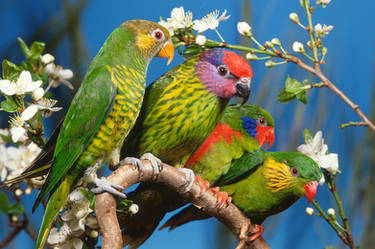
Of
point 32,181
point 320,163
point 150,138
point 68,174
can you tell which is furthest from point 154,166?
point 320,163

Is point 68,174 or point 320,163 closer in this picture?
point 68,174

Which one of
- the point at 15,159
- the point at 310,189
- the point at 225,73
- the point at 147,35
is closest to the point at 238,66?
the point at 225,73

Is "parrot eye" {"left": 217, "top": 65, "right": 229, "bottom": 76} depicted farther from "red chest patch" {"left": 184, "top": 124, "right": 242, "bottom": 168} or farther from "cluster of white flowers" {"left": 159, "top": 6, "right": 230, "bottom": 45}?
"red chest patch" {"left": 184, "top": 124, "right": 242, "bottom": 168}

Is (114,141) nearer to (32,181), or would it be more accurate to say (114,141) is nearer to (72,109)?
(72,109)

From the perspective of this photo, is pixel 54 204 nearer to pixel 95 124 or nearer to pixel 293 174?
pixel 95 124

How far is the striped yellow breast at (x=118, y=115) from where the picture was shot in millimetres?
1126

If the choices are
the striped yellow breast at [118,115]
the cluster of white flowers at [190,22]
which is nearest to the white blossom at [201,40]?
the cluster of white flowers at [190,22]

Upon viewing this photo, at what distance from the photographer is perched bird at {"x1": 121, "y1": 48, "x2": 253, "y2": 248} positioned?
1258 millimetres

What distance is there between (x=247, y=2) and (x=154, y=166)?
1.84 metres

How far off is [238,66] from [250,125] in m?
0.35

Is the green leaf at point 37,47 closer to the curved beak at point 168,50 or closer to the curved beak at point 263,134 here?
the curved beak at point 168,50

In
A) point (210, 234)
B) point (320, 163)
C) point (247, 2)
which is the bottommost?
point (210, 234)

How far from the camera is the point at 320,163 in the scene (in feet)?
4.89

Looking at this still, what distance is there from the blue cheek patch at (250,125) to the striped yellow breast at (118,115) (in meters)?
0.52
